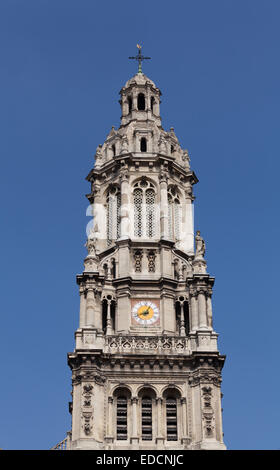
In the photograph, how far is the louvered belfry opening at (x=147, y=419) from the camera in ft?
211

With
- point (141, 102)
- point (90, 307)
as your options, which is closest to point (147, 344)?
point (90, 307)

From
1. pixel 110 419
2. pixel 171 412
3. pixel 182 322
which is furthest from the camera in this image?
pixel 182 322

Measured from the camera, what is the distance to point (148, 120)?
8281cm

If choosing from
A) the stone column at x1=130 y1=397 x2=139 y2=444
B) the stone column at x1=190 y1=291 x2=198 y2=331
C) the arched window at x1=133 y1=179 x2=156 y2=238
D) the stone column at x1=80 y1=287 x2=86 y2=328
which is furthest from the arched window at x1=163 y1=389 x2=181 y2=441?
the arched window at x1=133 y1=179 x2=156 y2=238

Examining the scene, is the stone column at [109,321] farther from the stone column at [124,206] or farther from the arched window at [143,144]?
the arched window at [143,144]

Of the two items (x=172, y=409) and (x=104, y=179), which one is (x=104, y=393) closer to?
(x=172, y=409)

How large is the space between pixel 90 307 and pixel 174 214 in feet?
41.4

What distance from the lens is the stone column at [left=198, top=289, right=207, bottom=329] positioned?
2687 inches

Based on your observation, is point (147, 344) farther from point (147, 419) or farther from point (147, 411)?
point (147, 419)

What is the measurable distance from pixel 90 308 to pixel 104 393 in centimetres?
693

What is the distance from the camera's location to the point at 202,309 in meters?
69.1

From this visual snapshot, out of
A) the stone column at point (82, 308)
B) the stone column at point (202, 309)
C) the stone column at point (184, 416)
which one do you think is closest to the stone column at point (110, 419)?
the stone column at point (184, 416)

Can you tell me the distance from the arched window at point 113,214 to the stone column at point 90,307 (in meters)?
6.99
